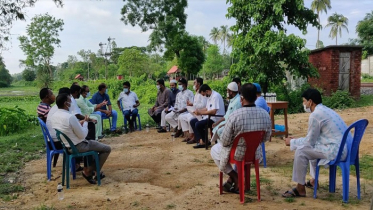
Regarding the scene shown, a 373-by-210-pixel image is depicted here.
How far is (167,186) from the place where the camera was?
4930 mm

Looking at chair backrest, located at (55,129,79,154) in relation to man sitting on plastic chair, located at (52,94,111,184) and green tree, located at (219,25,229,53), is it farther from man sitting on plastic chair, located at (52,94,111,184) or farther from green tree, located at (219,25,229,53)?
green tree, located at (219,25,229,53)

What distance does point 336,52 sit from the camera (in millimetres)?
15406

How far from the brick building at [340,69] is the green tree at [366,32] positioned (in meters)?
27.8

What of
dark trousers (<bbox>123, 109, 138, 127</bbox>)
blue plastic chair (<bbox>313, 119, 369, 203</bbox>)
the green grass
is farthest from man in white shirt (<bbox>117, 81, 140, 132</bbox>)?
blue plastic chair (<bbox>313, 119, 369, 203</bbox>)

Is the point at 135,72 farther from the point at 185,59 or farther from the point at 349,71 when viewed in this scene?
the point at 349,71

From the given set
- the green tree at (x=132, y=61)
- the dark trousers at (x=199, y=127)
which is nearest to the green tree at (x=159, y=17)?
the green tree at (x=132, y=61)

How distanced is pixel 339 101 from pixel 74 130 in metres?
12.8

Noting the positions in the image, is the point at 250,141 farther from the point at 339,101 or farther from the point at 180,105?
the point at 339,101

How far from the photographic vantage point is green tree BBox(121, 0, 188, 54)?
2748 cm

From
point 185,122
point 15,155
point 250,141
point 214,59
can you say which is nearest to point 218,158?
point 250,141

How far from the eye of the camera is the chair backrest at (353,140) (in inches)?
153

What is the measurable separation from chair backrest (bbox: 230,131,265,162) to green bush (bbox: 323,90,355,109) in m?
11.7

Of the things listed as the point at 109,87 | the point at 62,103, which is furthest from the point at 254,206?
the point at 109,87

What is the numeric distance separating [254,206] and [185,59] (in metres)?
22.1
